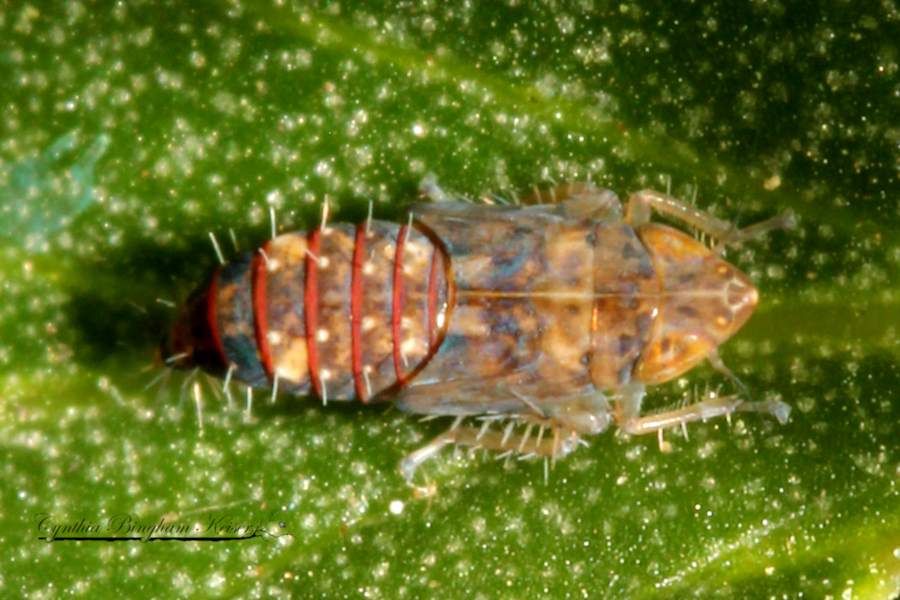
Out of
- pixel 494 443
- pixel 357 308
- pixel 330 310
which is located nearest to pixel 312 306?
pixel 330 310

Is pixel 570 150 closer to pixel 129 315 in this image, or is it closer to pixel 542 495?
pixel 542 495

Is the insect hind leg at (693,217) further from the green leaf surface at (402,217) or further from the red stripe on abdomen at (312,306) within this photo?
the red stripe on abdomen at (312,306)

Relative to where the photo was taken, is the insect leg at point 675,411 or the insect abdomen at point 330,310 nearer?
the insect abdomen at point 330,310

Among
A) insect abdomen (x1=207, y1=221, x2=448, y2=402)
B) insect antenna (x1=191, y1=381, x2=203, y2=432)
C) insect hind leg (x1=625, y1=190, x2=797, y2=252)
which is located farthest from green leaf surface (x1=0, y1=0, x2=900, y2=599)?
insect abdomen (x1=207, y1=221, x2=448, y2=402)

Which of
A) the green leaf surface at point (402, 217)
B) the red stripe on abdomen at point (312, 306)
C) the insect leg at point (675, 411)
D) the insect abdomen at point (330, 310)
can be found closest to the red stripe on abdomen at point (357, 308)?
the insect abdomen at point (330, 310)

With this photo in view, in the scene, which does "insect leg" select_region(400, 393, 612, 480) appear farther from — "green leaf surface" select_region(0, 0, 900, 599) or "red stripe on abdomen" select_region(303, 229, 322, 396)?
"red stripe on abdomen" select_region(303, 229, 322, 396)

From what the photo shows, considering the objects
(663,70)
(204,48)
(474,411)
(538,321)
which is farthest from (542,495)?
(204,48)

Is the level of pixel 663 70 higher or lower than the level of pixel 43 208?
higher

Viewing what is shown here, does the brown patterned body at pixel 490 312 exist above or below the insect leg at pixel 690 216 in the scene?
below
